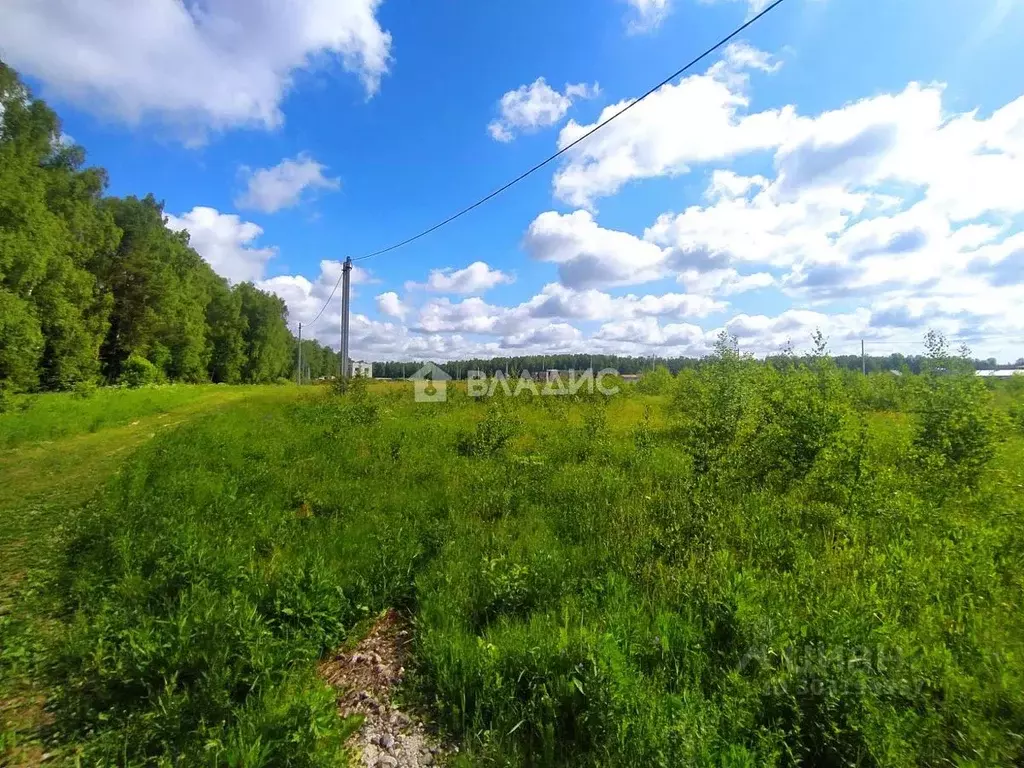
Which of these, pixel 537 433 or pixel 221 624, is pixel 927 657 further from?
pixel 537 433

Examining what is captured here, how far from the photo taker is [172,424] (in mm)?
13922

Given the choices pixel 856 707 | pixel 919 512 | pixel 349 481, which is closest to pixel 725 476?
pixel 919 512

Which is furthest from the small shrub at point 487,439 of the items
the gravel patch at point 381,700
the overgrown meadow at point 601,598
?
the gravel patch at point 381,700

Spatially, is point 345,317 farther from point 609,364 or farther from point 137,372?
point 609,364

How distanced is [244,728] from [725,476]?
5598 millimetres

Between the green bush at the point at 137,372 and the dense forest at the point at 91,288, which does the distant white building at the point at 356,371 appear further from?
the green bush at the point at 137,372

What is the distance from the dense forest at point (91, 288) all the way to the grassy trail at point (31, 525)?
16.2 feet

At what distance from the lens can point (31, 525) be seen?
18.7 feet

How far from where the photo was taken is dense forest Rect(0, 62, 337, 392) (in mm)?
15234

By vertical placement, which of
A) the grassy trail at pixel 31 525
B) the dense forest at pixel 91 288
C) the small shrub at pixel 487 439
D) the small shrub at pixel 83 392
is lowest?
the grassy trail at pixel 31 525

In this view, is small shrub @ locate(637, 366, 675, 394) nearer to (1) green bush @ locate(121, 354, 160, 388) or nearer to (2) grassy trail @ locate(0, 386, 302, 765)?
(2) grassy trail @ locate(0, 386, 302, 765)

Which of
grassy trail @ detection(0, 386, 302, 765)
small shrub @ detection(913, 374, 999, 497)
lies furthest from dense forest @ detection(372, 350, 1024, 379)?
grassy trail @ detection(0, 386, 302, 765)

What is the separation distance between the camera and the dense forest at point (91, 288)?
15.2m

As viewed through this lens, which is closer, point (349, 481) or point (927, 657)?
point (927, 657)
